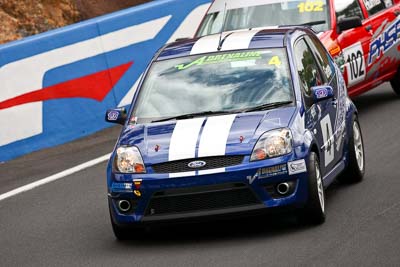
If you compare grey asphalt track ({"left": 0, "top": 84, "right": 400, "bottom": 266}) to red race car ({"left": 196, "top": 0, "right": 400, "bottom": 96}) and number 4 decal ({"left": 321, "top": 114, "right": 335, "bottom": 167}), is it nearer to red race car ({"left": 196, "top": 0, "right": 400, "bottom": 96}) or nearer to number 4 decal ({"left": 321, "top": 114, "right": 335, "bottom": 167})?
number 4 decal ({"left": 321, "top": 114, "right": 335, "bottom": 167})

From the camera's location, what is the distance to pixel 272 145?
9.76 metres

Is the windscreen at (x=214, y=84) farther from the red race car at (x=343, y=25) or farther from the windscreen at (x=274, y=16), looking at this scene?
the windscreen at (x=274, y=16)

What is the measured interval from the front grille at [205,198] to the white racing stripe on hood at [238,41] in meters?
1.86

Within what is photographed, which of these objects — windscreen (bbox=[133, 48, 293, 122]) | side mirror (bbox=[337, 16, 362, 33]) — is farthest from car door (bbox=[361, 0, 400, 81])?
windscreen (bbox=[133, 48, 293, 122])

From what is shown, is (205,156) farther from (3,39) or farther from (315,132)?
(3,39)

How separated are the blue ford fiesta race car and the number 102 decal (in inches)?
166

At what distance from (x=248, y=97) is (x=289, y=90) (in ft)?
1.12

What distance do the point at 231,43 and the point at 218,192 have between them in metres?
2.00

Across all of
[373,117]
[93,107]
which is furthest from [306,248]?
[93,107]

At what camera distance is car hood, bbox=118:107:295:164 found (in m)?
9.72

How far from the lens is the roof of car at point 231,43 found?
11.1m

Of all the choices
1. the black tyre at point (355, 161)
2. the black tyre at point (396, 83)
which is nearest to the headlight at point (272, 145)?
the black tyre at point (355, 161)

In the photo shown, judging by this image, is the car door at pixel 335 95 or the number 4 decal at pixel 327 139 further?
the car door at pixel 335 95

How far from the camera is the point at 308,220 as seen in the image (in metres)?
10.0
